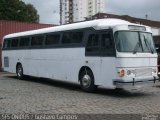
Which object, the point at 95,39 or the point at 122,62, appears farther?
the point at 95,39

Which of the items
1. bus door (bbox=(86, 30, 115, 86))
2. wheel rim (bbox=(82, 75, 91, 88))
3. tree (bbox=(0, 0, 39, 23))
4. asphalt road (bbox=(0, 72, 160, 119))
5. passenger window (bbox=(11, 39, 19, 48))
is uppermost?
tree (bbox=(0, 0, 39, 23))

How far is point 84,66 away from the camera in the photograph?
14.6 m

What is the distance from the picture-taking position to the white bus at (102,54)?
42.1ft

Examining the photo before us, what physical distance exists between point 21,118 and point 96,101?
3.54m

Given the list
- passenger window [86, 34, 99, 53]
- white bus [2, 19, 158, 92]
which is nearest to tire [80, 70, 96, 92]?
white bus [2, 19, 158, 92]

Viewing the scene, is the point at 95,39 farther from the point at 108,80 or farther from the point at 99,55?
the point at 108,80

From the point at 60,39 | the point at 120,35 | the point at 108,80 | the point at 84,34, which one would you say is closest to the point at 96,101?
the point at 108,80

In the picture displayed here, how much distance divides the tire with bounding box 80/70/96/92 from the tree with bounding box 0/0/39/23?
41.6 metres

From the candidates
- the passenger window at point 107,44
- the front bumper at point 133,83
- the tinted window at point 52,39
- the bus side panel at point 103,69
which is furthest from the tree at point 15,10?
the front bumper at point 133,83

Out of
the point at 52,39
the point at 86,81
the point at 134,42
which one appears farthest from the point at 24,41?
the point at 134,42

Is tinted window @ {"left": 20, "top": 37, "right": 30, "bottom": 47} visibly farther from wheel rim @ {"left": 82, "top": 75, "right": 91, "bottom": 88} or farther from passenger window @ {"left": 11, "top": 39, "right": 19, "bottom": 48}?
wheel rim @ {"left": 82, "top": 75, "right": 91, "bottom": 88}

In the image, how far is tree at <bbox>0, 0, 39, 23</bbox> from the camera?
54.4 meters

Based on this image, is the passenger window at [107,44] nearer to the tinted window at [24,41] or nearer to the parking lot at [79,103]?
the parking lot at [79,103]

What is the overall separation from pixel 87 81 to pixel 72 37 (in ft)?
7.30
